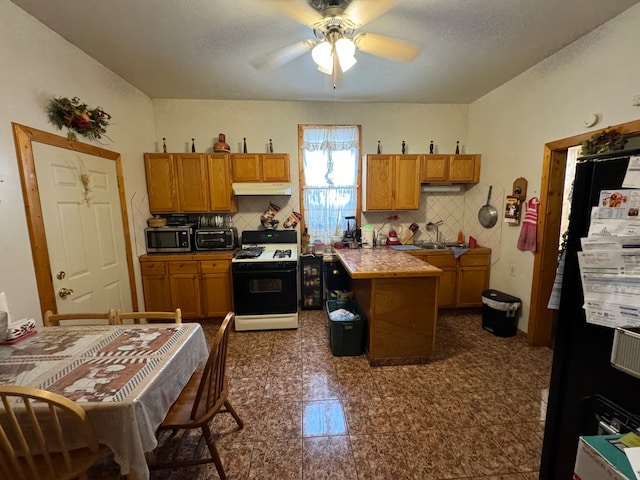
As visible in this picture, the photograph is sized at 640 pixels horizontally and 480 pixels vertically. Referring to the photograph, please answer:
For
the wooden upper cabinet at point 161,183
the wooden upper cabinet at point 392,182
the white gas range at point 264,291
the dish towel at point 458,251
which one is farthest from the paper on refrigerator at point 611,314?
the wooden upper cabinet at point 161,183

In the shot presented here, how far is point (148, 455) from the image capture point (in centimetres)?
152

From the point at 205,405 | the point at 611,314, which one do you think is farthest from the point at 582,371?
the point at 205,405

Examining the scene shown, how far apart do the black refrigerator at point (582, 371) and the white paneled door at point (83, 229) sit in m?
3.11

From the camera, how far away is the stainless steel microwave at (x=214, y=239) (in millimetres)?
3449

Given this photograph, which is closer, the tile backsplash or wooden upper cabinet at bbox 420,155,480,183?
wooden upper cabinet at bbox 420,155,480,183

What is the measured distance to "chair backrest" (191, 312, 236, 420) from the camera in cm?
136

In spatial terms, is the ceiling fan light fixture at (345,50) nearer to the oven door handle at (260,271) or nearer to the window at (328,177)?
the window at (328,177)

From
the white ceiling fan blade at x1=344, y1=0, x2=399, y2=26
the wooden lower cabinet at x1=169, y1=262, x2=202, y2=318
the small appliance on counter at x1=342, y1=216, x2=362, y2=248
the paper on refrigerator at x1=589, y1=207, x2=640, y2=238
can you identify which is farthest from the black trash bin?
the wooden lower cabinet at x1=169, y1=262, x2=202, y2=318

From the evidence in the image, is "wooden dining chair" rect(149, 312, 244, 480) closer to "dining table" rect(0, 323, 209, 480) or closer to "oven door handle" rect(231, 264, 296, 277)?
"dining table" rect(0, 323, 209, 480)

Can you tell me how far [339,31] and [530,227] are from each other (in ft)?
8.50

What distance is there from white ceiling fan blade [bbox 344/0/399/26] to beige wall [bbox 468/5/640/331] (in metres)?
1.86

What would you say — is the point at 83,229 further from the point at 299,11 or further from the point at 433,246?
the point at 433,246

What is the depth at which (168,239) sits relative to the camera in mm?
3381

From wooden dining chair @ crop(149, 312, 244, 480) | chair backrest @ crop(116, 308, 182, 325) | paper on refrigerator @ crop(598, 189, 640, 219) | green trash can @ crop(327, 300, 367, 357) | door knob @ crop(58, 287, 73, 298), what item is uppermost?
paper on refrigerator @ crop(598, 189, 640, 219)
